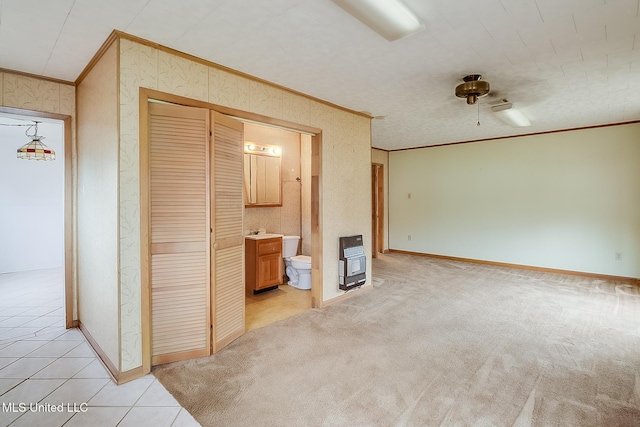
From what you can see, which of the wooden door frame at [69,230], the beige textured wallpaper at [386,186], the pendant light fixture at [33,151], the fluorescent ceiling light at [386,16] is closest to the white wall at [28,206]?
the pendant light fixture at [33,151]

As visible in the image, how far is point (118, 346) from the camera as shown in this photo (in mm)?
2188

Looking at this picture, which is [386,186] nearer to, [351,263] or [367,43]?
[351,263]

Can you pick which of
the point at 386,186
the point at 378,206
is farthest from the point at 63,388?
the point at 386,186

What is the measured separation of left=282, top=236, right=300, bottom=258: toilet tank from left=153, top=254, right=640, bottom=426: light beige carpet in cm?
129

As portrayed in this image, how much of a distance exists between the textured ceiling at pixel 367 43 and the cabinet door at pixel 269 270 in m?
2.26

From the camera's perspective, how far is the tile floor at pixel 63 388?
1.82 m

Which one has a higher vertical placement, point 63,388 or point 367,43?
point 367,43

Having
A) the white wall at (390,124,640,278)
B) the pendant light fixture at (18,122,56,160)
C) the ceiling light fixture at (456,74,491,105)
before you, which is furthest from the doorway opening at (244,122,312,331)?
the white wall at (390,124,640,278)

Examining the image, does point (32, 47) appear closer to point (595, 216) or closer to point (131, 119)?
point (131, 119)

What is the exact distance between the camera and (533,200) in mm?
5570

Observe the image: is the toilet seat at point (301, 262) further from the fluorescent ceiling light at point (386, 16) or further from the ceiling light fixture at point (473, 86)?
the fluorescent ceiling light at point (386, 16)

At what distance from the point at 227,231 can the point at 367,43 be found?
1951 mm

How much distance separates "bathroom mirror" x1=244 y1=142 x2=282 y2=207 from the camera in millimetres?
4527

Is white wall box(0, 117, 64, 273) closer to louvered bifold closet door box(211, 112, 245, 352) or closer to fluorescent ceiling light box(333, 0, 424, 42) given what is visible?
louvered bifold closet door box(211, 112, 245, 352)
